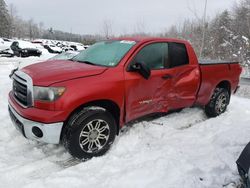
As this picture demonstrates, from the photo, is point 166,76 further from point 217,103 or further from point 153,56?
point 217,103

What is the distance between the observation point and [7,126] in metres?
4.79

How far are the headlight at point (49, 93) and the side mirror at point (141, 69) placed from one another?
1194 mm

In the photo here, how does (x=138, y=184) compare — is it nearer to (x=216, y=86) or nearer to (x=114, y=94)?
(x=114, y=94)

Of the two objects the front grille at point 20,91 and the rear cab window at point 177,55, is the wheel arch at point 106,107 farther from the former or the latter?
the rear cab window at point 177,55

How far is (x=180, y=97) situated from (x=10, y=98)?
300 cm

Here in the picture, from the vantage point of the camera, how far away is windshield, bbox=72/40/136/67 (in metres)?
4.21

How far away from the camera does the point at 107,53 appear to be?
448 centimetres

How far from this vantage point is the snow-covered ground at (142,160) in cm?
317

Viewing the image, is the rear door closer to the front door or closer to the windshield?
the front door

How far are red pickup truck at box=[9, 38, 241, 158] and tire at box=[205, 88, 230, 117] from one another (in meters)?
0.76

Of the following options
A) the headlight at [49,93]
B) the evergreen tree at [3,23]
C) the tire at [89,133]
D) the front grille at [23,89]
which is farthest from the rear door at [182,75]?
the evergreen tree at [3,23]

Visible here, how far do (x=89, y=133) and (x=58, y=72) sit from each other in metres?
0.97

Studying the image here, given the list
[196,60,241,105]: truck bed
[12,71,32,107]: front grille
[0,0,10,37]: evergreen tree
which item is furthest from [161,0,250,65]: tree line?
[0,0,10,37]: evergreen tree

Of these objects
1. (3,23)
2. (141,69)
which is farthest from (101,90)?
(3,23)
